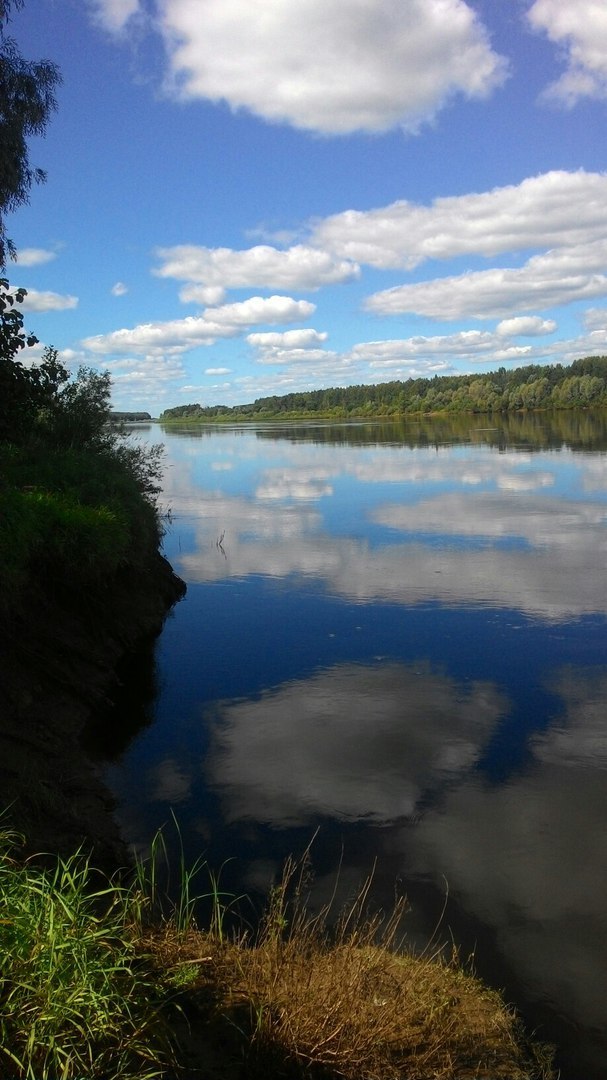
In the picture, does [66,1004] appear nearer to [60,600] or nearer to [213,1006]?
[213,1006]

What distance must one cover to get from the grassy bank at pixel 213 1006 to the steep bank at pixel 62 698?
2397 mm

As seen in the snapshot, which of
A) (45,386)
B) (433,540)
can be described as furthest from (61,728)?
(433,540)

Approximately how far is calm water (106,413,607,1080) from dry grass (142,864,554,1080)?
3.18 ft

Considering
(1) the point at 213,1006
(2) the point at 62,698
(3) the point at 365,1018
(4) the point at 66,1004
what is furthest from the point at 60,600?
(4) the point at 66,1004

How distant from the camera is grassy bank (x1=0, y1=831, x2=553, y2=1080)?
14.7 ft

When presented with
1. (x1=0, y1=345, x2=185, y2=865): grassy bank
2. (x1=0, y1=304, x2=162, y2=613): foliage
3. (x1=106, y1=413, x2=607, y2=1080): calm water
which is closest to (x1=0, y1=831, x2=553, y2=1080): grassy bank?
(x1=106, y1=413, x2=607, y2=1080): calm water

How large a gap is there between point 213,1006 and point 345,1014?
100 centimetres

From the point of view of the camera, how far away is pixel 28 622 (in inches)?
585

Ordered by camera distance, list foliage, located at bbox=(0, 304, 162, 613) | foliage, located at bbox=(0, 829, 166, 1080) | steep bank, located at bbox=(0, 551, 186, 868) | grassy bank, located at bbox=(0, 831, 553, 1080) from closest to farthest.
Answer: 1. foliage, located at bbox=(0, 829, 166, 1080)
2. grassy bank, located at bbox=(0, 831, 553, 1080)
3. steep bank, located at bbox=(0, 551, 186, 868)
4. foliage, located at bbox=(0, 304, 162, 613)

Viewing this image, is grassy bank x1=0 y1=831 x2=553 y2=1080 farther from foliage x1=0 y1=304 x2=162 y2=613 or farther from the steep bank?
foliage x1=0 y1=304 x2=162 y2=613

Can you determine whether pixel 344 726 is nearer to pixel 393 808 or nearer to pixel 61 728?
pixel 393 808

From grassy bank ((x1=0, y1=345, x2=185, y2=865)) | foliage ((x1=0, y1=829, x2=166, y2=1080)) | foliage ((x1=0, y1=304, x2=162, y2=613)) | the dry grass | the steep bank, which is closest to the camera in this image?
foliage ((x1=0, y1=829, x2=166, y2=1080))

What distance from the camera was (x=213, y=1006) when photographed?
572 cm

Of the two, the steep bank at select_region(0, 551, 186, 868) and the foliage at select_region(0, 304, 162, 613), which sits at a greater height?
the foliage at select_region(0, 304, 162, 613)
